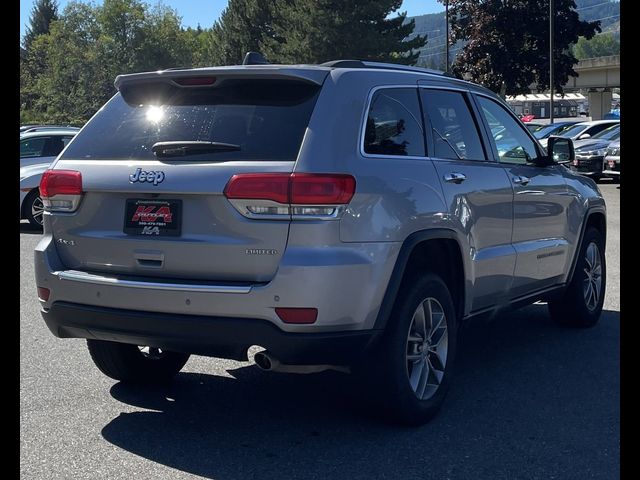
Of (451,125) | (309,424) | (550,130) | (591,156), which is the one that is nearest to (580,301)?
(451,125)

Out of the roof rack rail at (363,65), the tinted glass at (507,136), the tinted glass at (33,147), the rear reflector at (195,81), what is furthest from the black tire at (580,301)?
the tinted glass at (33,147)

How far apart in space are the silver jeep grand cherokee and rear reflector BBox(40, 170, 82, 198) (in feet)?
0.04

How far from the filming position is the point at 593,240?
25.3ft

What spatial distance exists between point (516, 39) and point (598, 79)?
28328 mm

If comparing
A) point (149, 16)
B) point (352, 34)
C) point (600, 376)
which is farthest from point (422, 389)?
point (149, 16)

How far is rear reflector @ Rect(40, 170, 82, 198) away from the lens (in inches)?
196

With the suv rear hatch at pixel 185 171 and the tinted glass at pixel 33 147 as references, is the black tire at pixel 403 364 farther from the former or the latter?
the tinted glass at pixel 33 147

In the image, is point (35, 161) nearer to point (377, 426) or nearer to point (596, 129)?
Result: point (377, 426)

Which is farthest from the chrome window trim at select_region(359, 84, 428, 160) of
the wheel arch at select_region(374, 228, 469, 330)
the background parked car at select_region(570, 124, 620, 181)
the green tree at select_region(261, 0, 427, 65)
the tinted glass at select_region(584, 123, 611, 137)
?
the green tree at select_region(261, 0, 427, 65)

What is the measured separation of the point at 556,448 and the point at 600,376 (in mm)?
1557

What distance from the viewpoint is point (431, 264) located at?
5.40m

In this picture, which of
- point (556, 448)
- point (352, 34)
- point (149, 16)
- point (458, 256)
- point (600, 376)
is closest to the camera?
point (556, 448)

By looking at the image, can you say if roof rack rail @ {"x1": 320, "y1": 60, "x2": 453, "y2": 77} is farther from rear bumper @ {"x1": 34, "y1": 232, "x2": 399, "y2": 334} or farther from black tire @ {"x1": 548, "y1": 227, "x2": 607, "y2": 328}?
black tire @ {"x1": 548, "y1": 227, "x2": 607, "y2": 328}
